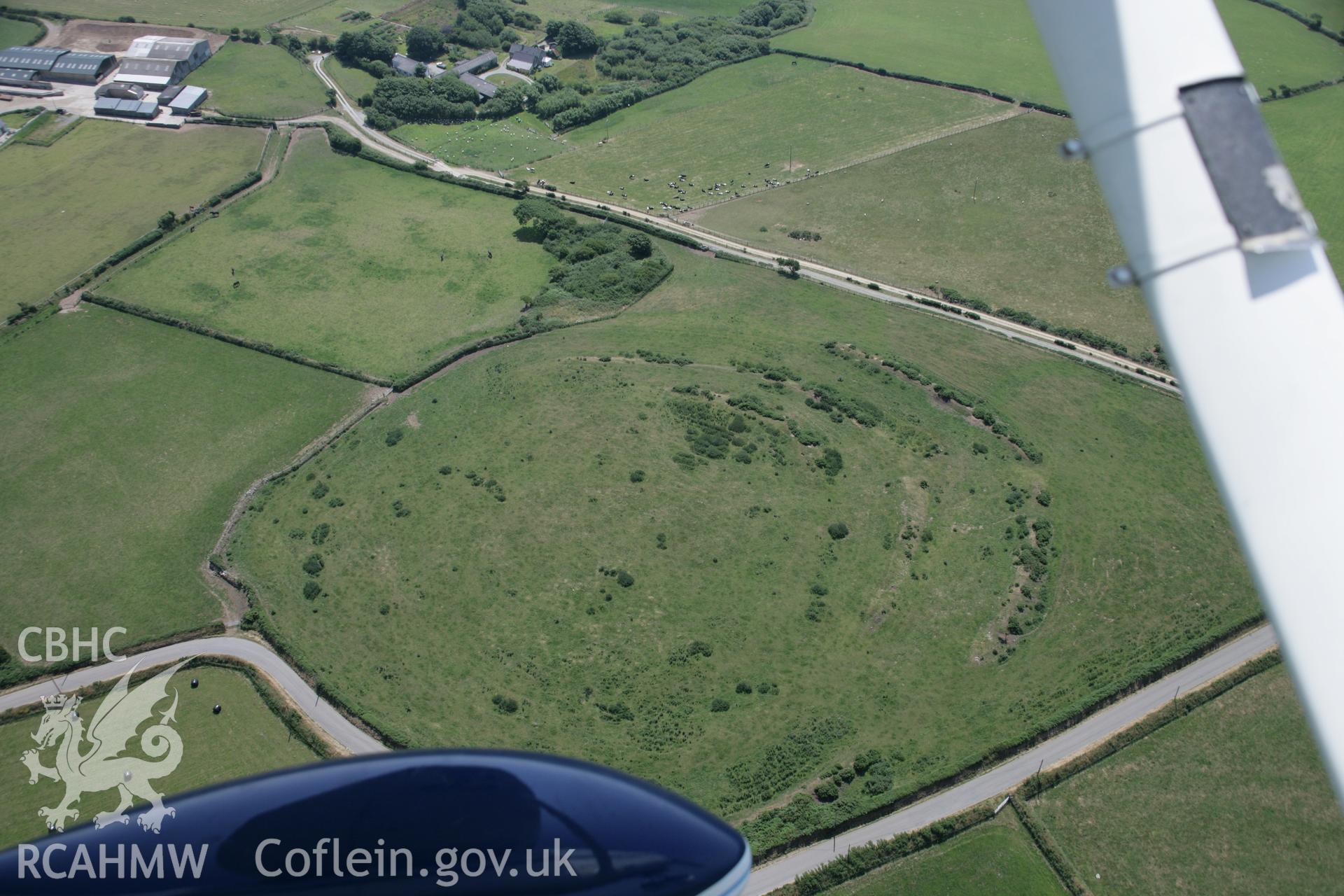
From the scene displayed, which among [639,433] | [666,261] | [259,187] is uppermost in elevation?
[259,187]

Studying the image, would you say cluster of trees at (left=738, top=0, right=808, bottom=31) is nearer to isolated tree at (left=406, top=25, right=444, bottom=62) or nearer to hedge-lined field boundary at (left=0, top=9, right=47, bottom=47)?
isolated tree at (left=406, top=25, right=444, bottom=62)

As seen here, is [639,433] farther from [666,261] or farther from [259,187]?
[259,187]

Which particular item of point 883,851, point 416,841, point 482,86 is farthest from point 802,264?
point 416,841

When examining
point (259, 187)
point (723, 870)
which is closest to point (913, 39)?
point (259, 187)

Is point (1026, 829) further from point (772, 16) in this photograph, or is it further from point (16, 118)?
point (16, 118)

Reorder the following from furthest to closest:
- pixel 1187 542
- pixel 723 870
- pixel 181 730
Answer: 1. pixel 1187 542
2. pixel 181 730
3. pixel 723 870

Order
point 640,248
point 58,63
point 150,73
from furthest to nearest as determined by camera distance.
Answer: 1. point 58,63
2. point 150,73
3. point 640,248

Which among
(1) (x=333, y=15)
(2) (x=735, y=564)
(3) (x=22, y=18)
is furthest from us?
(1) (x=333, y=15)

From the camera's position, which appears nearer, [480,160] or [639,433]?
[639,433]
